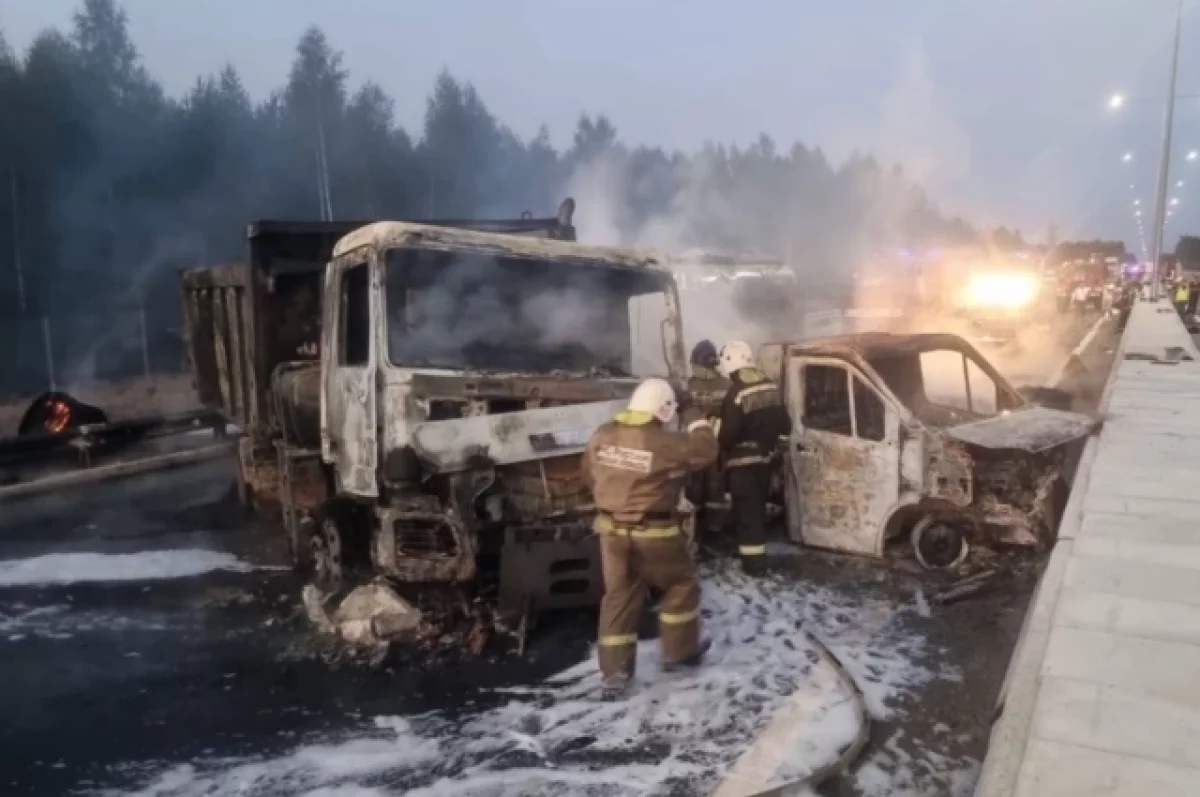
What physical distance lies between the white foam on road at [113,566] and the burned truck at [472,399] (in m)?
1.47

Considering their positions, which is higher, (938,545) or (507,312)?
(507,312)

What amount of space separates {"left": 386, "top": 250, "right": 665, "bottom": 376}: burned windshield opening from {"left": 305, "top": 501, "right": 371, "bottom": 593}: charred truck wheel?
1.35 meters

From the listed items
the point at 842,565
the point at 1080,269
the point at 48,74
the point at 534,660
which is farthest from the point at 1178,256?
the point at 48,74

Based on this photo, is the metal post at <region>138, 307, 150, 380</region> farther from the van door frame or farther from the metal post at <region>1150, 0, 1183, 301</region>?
the metal post at <region>1150, 0, 1183, 301</region>

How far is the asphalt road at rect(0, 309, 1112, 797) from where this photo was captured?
395 cm

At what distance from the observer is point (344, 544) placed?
5914 millimetres

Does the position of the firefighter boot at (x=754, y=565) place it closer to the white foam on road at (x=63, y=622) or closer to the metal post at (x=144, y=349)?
the white foam on road at (x=63, y=622)

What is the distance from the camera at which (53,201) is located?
99.2 ft

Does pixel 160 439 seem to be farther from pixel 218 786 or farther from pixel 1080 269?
pixel 1080 269

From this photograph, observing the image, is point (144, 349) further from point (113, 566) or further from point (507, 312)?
point (507, 312)

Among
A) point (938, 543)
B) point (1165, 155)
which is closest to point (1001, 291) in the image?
point (1165, 155)

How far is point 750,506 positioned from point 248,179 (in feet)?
123

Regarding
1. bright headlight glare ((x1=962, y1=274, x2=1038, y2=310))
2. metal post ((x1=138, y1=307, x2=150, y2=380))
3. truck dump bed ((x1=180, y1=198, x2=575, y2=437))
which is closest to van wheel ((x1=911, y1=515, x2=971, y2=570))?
truck dump bed ((x1=180, y1=198, x2=575, y2=437))

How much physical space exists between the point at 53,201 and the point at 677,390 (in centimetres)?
3125
